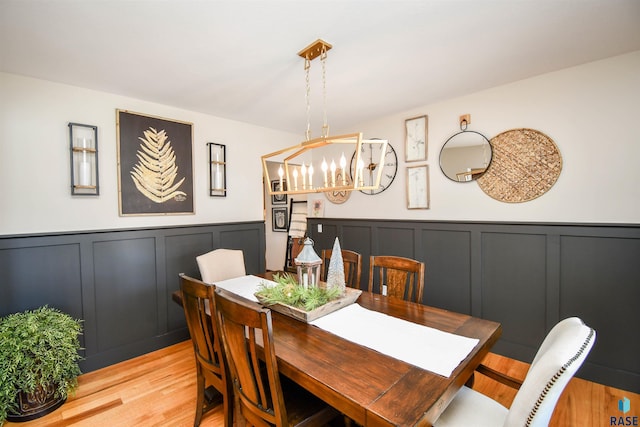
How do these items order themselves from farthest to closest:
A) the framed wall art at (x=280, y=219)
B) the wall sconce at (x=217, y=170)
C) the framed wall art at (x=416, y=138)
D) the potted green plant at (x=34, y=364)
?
the framed wall art at (x=280, y=219) < the wall sconce at (x=217, y=170) < the framed wall art at (x=416, y=138) < the potted green plant at (x=34, y=364)

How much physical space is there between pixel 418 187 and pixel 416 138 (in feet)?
1.88

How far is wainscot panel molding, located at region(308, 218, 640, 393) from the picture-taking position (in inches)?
86.2

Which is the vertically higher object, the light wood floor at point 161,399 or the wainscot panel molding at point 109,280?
the wainscot panel molding at point 109,280

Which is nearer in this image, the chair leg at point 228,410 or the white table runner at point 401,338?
the white table runner at point 401,338

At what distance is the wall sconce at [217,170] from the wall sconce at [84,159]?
110 centimetres

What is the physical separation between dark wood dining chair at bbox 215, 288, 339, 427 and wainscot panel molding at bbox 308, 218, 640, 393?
2188mm

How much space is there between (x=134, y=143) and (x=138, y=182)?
1.28 ft

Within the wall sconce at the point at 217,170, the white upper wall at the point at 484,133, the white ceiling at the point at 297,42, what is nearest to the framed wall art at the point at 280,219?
the wall sconce at the point at 217,170

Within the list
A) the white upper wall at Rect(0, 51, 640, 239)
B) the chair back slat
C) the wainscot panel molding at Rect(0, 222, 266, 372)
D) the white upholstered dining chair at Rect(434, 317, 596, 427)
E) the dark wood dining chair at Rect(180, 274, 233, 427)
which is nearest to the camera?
the white upholstered dining chair at Rect(434, 317, 596, 427)

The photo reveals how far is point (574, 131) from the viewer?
2373mm

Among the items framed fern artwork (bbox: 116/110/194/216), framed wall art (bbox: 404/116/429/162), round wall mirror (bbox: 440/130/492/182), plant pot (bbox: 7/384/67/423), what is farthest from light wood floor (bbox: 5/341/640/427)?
framed wall art (bbox: 404/116/429/162)

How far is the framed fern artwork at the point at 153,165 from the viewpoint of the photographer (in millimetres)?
2793

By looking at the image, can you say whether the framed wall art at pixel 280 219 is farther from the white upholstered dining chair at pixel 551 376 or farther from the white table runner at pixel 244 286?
the white upholstered dining chair at pixel 551 376

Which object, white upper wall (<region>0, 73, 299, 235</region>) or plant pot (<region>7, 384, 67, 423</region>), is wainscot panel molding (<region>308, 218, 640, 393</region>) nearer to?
white upper wall (<region>0, 73, 299, 235</region>)
